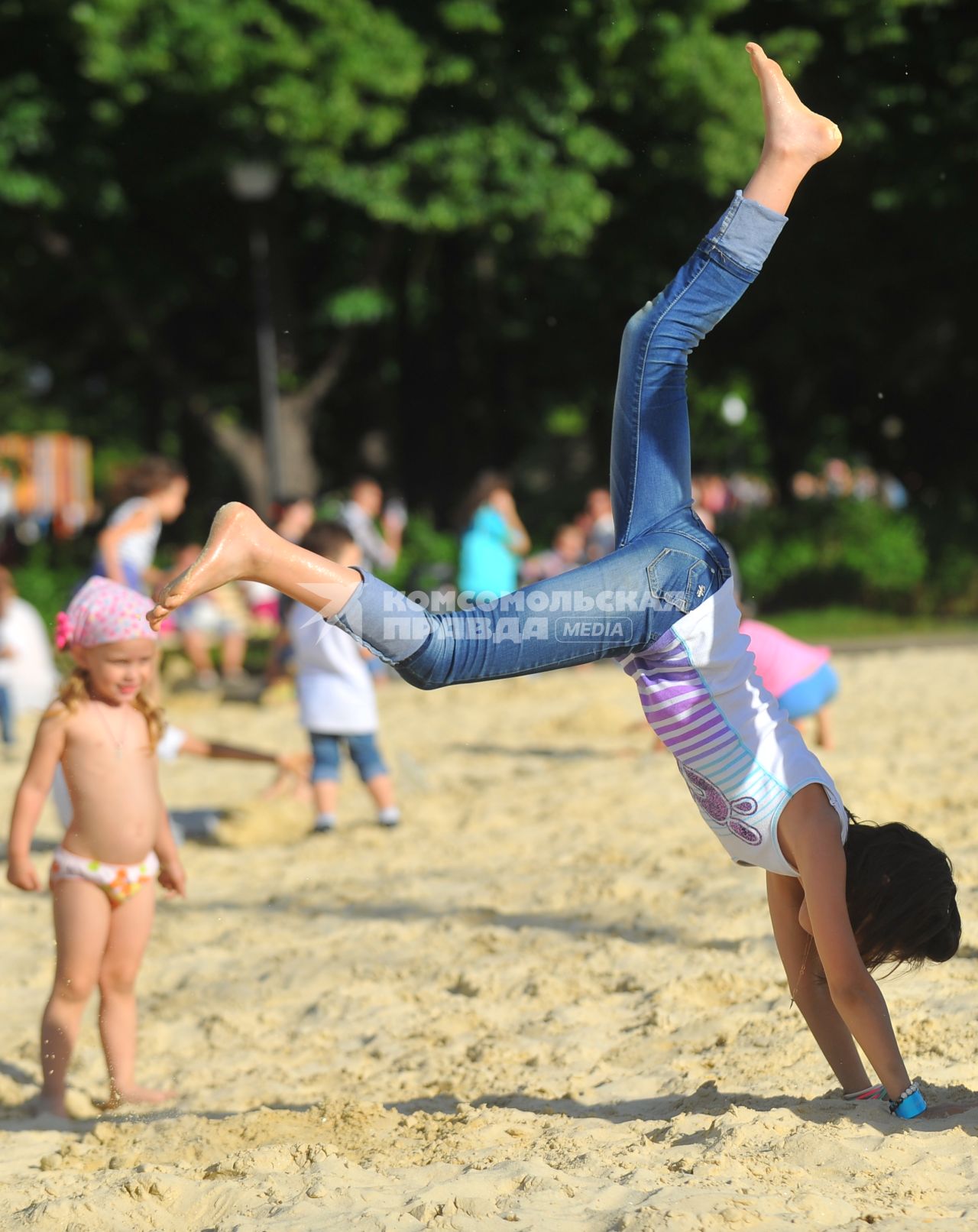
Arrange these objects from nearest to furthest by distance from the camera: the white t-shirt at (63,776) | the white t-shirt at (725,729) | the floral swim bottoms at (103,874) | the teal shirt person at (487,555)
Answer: the white t-shirt at (725,729) → the floral swim bottoms at (103,874) → the white t-shirt at (63,776) → the teal shirt person at (487,555)

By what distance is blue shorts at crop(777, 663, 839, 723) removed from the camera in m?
7.74

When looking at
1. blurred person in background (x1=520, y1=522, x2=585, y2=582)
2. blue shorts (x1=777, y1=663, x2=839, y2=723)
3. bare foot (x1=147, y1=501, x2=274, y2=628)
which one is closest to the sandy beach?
blue shorts (x1=777, y1=663, x2=839, y2=723)

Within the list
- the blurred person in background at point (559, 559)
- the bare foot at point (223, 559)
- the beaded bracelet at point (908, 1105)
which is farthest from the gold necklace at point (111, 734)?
the blurred person in background at point (559, 559)

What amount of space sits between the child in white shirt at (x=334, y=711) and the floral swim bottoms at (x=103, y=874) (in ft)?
10.3

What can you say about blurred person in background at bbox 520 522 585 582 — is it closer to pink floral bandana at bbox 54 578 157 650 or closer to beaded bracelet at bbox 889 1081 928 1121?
pink floral bandana at bbox 54 578 157 650

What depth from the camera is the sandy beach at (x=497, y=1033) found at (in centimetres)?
323

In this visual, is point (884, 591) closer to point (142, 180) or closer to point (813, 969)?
point (142, 180)

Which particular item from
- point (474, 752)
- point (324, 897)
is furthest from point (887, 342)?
point (324, 897)

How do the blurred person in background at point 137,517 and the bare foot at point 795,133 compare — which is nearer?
the bare foot at point 795,133

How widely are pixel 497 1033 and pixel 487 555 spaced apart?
25.1ft

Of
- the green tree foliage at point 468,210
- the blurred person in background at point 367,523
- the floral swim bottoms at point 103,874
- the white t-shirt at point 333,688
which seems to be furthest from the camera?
the green tree foliage at point 468,210

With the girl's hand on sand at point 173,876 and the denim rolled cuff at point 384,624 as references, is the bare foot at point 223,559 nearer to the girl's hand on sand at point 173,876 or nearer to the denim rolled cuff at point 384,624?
the denim rolled cuff at point 384,624

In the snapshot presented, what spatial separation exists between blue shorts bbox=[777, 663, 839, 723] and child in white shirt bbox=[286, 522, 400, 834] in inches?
82.8

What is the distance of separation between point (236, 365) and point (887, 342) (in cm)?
1039
